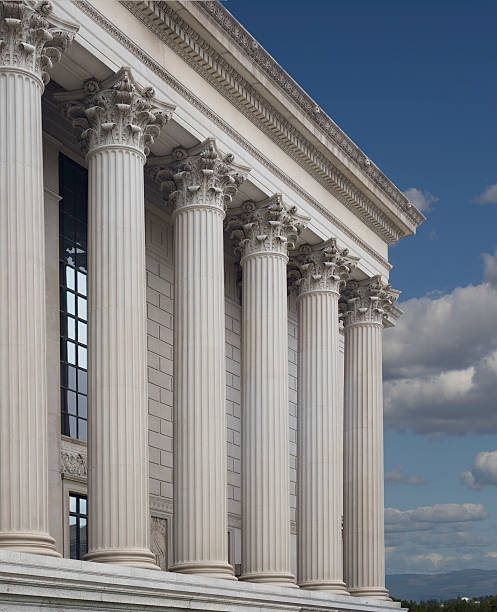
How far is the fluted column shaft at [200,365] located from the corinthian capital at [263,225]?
4927mm

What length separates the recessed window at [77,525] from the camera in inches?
1844

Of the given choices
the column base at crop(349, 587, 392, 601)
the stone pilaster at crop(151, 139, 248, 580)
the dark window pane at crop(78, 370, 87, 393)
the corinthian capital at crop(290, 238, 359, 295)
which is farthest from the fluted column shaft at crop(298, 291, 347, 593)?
the dark window pane at crop(78, 370, 87, 393)

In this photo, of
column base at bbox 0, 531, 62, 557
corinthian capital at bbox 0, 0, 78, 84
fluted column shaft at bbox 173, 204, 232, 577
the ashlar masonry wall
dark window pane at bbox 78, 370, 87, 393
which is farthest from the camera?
the ashlar masonry wall

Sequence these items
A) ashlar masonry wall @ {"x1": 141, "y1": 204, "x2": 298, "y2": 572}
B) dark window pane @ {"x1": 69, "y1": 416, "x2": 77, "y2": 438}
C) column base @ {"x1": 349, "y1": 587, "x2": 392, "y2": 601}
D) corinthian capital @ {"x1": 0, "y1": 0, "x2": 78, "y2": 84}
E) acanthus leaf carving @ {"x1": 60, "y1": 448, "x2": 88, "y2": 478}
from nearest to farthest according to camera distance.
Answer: corinthian capital @ {"x1": 0, "y1": 0, "x2": 78, "y2": 84}, acanthus leaf carving @ {"x1": 60, "y1": 448, "x2": 88, "y2": 478}, dark window pane @ {"x1": 69, "y1": 416, "x2": 77, "y2": 438}, ashlar masonry wall @ {"x1": 141, "y1": 204, "x2": 298, "y2": 572}, column base @ {"x1": 349, "y1": 587, "x2": 392, "y2": 601}

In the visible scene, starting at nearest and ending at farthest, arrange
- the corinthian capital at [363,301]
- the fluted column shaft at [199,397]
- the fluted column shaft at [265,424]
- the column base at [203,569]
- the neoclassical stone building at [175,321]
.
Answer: the neoclassical stone building at [175,321] → the column base at [203,569] → the fluted column shaft at [199,397] → the fluted column shaft at [265,424] → the corinthian capital at [363,301]

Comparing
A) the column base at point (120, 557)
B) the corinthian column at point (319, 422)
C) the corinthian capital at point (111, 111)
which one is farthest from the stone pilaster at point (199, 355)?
the corinthian column at point (319, 422)

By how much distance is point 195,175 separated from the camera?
49438mm

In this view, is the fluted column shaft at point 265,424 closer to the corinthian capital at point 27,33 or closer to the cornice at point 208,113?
the cornice at point 208,113

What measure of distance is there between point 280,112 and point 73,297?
13.6m

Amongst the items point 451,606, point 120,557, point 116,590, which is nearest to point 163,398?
point 120,557

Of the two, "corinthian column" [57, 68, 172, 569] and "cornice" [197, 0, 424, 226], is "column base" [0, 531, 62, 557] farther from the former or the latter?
"cornice" [197, 0, 424, 226]

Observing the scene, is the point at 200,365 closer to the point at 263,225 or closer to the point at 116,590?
the point at 263,225

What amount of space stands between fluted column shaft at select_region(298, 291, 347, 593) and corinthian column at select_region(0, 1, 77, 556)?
24.8 m

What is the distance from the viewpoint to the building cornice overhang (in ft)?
154
